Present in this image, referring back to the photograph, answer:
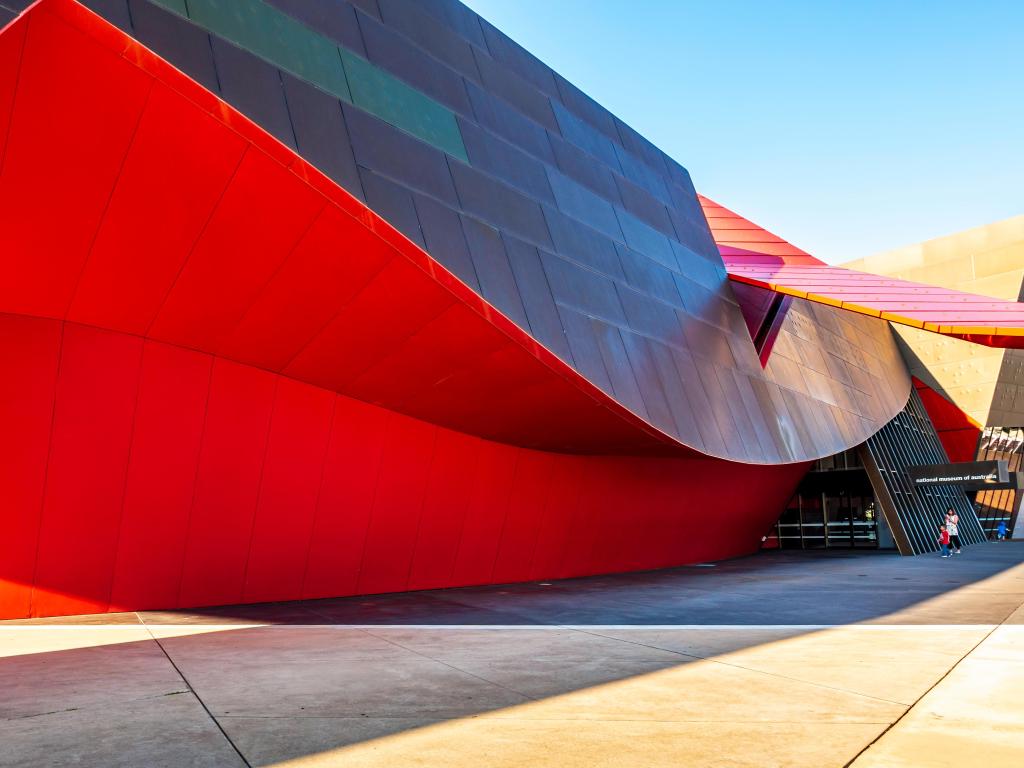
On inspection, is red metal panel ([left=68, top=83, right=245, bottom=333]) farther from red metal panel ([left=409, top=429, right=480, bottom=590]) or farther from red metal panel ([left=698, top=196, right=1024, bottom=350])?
red metal panel ([left=698, top=196, right=1024, bottom=350])

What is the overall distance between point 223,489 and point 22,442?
2.53 metres

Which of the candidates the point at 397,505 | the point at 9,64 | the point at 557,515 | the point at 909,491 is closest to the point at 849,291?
the point at 557,515

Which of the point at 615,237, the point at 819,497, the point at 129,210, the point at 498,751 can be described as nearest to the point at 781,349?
the point at 615,237

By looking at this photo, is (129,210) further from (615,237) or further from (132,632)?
(615,237)

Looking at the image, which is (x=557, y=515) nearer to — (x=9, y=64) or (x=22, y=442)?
(x=22, y=442)

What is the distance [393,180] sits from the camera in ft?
32.7

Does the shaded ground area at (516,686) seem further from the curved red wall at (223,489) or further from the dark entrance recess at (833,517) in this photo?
the dark entrance recess at (833,517)

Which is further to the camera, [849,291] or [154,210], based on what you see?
[849,291]

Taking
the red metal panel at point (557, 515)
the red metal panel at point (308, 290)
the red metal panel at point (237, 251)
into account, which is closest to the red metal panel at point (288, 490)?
the red metal panel at point (308, 290)

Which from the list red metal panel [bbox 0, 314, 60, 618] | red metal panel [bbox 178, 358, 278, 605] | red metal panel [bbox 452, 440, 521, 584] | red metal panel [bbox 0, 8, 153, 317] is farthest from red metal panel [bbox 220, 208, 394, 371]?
red metal panel [bbox 452, 440, 521, 584]

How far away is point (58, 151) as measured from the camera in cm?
679

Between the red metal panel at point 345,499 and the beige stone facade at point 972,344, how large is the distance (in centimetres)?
3487

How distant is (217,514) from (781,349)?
16.8m

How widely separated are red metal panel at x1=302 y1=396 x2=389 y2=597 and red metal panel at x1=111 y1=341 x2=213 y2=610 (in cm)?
212
